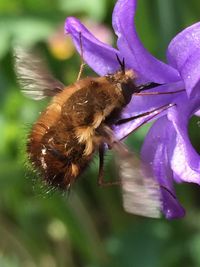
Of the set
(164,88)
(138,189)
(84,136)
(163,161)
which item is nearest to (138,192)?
(138,189)

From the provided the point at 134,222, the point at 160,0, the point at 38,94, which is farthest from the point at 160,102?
the point at 134,222

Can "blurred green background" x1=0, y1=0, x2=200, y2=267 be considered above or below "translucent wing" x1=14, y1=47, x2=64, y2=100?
below

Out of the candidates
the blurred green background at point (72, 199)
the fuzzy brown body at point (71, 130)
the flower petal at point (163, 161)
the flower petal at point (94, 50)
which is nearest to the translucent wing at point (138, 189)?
the fuzzy brown body at point (71, 130)

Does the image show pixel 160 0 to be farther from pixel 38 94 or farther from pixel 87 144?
pixel 87 144

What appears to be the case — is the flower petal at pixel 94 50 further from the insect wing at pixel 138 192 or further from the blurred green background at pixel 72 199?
the blurred green background at pixel 72 199

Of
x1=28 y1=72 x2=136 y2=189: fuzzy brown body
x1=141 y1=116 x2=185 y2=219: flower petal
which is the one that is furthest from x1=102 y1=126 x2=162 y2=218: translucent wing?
x1=141 y1=116 x2=185 y2=219: flower petal

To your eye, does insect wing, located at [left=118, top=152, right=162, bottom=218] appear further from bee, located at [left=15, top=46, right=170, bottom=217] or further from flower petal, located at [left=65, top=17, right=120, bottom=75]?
flower petal, located at [left=65, top=17, right=120, bottom=75]
